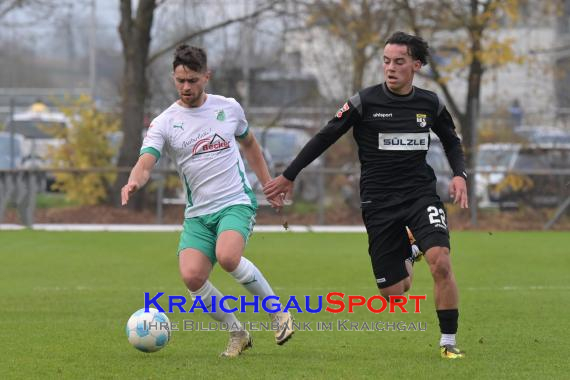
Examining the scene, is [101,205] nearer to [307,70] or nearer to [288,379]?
[307,70]

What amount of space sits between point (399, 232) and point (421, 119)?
2.55 feet

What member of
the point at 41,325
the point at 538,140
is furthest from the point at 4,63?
the point at 41,325

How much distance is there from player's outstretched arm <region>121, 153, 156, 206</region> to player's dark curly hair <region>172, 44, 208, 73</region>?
2.07 feet

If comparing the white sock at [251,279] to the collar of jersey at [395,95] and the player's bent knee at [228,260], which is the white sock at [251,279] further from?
the collar of jersey at [395,95]

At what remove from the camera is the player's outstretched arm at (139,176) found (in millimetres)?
6770

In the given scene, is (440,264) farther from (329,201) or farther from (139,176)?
(329,201)

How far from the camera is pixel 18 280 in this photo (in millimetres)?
12695

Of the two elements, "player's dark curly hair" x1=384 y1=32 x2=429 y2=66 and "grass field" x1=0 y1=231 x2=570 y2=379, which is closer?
"grass field" x1=0 y1=231 x2=570 y2=379

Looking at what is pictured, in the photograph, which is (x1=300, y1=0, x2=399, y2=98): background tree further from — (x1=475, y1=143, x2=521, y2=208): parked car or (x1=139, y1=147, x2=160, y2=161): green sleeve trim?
(x1=139, y1=147, x2=160, y2=161): green sleeve trim

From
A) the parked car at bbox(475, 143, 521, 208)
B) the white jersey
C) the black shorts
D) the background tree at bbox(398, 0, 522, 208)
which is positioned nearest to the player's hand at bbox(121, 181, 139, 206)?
the white jersey

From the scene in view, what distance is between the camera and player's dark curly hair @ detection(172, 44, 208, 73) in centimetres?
727

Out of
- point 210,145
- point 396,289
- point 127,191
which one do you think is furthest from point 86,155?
point 127,191

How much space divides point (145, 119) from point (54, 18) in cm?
466

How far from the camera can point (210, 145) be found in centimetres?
749
